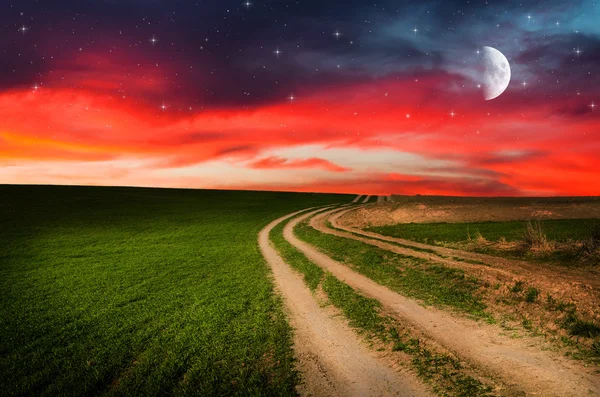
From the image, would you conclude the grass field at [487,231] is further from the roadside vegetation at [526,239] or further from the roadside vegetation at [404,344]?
the roadside vegetation at [404,344]

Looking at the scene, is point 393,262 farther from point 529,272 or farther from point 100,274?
point 100,274

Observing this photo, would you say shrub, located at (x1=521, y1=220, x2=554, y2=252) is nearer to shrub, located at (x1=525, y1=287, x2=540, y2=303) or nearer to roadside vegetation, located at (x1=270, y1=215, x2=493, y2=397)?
shrub, located at (x1=525, y1=287, x2=540, y2=303)

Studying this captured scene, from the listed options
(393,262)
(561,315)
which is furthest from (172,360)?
(393,262)

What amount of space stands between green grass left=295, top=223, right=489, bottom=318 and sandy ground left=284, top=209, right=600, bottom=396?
4.25 feet

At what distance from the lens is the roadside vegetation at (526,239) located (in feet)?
66.4

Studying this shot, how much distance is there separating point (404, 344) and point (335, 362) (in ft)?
7.94

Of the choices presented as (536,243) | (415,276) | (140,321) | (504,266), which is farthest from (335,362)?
(536,243)

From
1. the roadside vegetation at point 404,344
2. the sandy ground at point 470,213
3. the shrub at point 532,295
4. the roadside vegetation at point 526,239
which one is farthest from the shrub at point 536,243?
the sandy ground at point 470,213

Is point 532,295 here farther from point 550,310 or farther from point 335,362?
point 335,362

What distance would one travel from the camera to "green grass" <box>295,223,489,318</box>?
48.6 ft

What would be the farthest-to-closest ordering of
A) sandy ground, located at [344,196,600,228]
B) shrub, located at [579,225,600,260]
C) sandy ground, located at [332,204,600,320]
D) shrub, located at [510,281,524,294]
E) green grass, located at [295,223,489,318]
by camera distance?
sandy ground, located at [344,196,600,228] → shrub, located at [579,225,600,260] → green grass, located at [295,223,489,318] → shrub, located at [510,281,524,294] → sandy ground, located at [332,204,600,320]

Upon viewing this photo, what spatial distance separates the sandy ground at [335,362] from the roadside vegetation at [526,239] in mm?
15199

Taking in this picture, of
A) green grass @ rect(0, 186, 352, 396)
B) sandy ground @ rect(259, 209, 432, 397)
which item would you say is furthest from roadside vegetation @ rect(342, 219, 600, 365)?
green grass @ rect(0, 186, 352, 396)

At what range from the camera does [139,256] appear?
93.5ft
